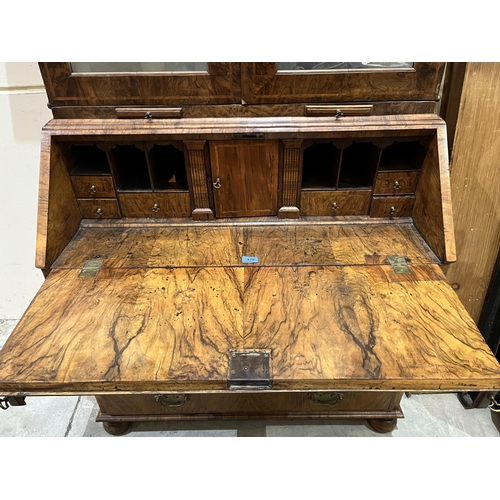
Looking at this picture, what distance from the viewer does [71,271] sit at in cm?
126

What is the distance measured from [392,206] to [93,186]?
1.07 meters

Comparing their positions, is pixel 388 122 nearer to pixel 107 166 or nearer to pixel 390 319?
pixel 390 319

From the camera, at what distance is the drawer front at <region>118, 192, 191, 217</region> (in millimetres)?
1409

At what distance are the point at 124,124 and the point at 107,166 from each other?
0.69 ft

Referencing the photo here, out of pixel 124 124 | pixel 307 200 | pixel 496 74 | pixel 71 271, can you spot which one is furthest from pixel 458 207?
pixel 71 271

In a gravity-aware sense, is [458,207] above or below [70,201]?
below

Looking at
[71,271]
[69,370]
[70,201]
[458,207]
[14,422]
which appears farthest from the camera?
[14,422]

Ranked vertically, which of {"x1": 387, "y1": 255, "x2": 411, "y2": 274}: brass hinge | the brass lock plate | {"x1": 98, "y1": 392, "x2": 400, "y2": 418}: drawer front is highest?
{"x1": 387, "y1": 255, "x2": 411, "y2": 274}: brass hinge

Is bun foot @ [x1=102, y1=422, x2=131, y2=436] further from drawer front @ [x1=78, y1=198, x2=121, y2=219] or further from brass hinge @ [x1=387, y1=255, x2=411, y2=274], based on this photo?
brass hinge @ [x1=387, y1=255, x2=411, y2=274]

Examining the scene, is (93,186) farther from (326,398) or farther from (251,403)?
(326,398)

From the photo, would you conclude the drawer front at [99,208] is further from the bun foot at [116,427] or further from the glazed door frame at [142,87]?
the bun foot at [116,427]

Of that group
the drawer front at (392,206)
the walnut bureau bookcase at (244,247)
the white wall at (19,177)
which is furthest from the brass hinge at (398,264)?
the white wall at (19,177)

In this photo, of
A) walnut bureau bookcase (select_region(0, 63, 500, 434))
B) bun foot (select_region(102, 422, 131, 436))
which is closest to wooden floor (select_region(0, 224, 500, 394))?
walnut bureau bookcase (select_region(0, 63, 500, 434))

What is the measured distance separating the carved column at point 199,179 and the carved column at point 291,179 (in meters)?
0.27
